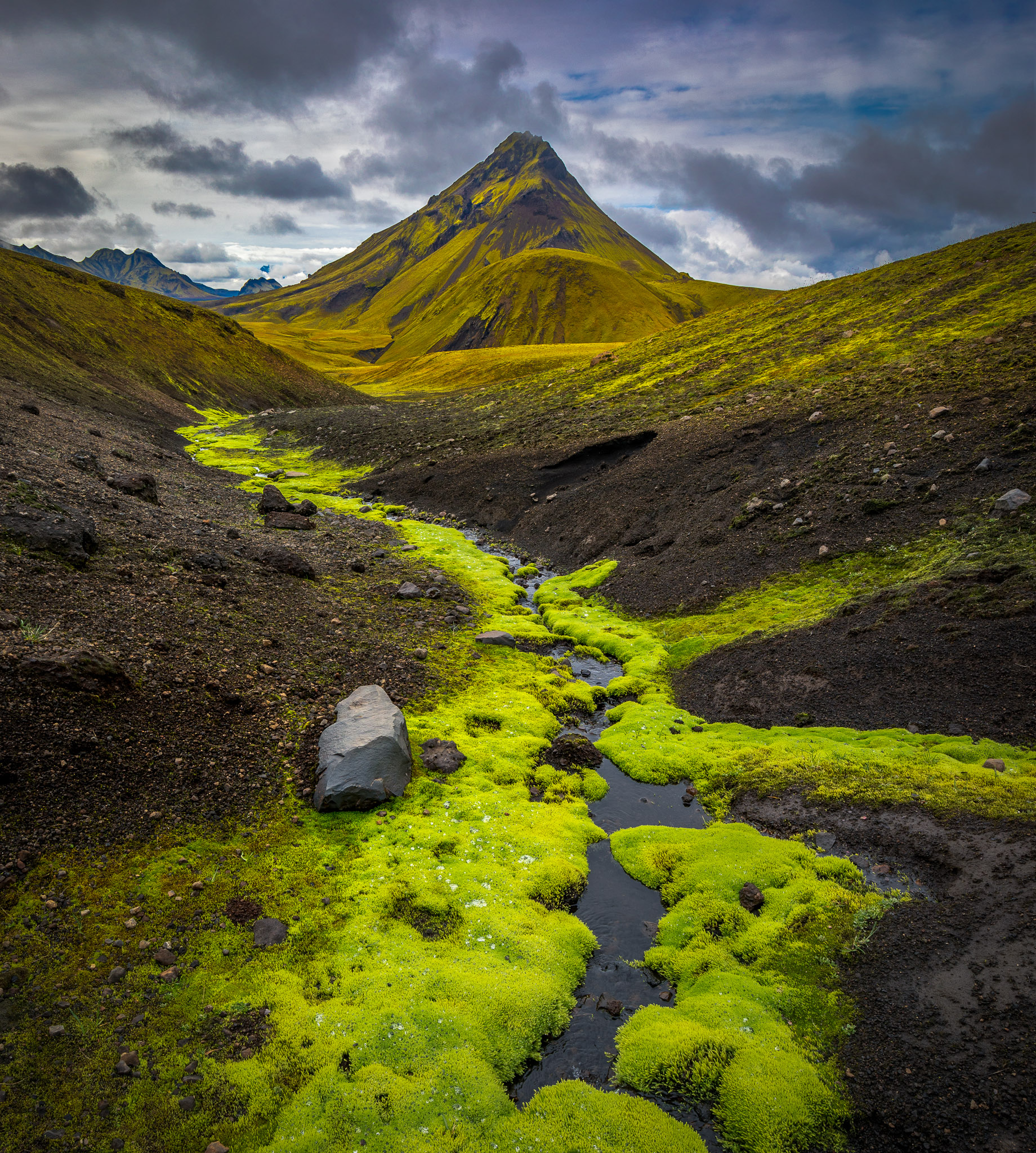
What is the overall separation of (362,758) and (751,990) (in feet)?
33.1

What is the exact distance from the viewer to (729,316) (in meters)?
82.4

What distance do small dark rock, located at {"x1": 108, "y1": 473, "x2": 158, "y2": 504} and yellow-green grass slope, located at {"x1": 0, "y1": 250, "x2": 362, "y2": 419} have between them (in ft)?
136

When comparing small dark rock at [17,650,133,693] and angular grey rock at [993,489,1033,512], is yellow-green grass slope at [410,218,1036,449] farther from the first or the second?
small dark rock at [17,650,133,693]

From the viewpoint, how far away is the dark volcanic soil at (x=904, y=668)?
58.4 feet

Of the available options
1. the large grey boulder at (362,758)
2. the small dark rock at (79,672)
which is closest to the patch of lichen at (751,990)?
the large grey boulder at (362,758)

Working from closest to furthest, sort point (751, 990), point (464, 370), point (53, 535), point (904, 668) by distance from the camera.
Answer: point (751, 990)
point (904, 668)
point (53, 535)
point (464, 370)

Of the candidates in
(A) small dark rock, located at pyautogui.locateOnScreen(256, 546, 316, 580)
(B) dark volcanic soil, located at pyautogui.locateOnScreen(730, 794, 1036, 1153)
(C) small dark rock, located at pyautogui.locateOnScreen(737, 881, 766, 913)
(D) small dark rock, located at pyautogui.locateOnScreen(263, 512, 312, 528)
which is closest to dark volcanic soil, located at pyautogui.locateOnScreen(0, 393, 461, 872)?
(A) small dark rock, located at pyautogui.locateOnScreen(256, 546, 316, 580)

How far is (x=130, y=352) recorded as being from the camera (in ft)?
344

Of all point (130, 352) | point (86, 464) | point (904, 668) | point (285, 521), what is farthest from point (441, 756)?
point (130, 352)

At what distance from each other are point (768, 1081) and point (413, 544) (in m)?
33.6

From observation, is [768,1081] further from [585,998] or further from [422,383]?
[422,383]

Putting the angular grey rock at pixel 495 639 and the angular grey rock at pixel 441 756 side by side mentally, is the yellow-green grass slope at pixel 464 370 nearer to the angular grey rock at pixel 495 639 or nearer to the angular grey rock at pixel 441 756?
the angular grey rock at pixel 495 639

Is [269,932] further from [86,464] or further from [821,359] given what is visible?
[821,359]

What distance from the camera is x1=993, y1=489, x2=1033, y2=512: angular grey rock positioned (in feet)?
78.1
